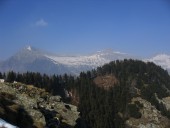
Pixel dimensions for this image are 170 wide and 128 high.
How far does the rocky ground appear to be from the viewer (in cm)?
5496

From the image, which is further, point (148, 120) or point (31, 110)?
point (148, 120)

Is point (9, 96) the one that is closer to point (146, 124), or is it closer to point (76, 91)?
point (146, 124)

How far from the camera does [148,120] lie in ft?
589

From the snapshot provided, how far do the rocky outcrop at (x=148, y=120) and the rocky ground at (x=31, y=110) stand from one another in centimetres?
8536

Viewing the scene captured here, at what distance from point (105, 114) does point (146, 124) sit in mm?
18758

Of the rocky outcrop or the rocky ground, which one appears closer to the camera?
the rocky ground

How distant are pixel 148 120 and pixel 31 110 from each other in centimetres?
12446

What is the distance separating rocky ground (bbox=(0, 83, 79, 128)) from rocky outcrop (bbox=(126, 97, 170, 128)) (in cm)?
8536

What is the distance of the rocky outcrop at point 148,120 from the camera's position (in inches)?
6890

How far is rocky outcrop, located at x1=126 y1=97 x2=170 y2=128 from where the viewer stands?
175 metres

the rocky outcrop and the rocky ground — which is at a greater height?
the rocky ground

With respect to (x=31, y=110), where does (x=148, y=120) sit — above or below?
below

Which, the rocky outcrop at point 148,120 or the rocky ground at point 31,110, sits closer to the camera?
the rocky ground at point 31,110

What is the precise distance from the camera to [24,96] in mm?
69312
